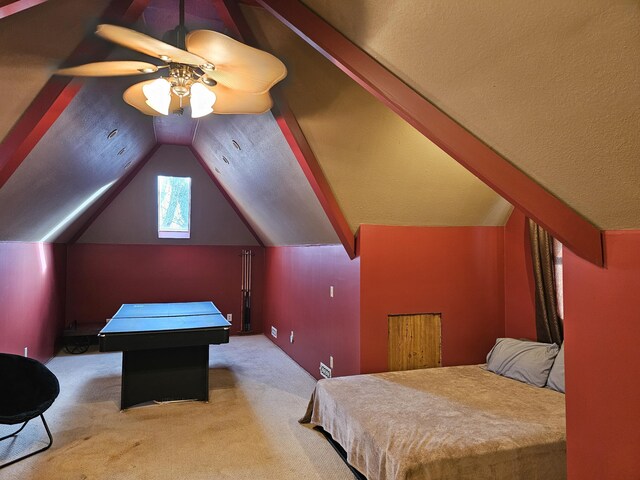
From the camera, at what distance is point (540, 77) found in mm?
1352

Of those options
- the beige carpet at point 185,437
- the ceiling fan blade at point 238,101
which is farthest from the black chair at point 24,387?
the ceiling fan blade at point 238,101

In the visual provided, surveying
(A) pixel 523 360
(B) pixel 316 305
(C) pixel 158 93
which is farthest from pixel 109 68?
(A) pixel 523 360

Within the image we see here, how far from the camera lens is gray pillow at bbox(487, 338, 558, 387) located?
10.9 ft

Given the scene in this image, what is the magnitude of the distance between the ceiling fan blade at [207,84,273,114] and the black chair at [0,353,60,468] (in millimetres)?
2339

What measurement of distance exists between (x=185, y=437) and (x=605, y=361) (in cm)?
298

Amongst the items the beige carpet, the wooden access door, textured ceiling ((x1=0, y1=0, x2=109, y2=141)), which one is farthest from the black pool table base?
textured ceiling ((x1=0, y1=0, x2=109, y2=141))

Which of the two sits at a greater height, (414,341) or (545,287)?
(545,287)

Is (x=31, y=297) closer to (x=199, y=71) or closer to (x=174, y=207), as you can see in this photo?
(x=174, y=207)

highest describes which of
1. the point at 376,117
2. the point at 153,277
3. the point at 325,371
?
the point at 376,117

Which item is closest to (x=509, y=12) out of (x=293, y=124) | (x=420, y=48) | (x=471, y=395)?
(x=420, y=48)

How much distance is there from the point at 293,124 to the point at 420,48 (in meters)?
1.62

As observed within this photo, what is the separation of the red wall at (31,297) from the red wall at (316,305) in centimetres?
317

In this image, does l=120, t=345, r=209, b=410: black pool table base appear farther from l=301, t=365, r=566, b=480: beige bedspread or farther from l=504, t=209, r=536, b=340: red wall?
l=504, t=209, r=536, b=340: red wall

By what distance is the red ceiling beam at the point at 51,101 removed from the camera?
8.22 ft
